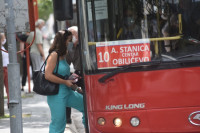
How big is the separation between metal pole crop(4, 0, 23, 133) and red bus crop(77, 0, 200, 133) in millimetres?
847

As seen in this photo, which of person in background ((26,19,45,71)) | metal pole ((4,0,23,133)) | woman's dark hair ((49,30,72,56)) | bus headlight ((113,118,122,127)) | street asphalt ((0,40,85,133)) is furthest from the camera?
person in background ((26,19,45,71))

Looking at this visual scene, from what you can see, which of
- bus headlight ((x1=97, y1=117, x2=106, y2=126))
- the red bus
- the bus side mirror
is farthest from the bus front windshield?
bus headlight ((x1=97, y1=117, x2=106, y2=126))

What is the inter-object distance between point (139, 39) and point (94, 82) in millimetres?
686

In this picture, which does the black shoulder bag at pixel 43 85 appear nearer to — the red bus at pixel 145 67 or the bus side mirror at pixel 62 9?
the red bus at pixel 145 67

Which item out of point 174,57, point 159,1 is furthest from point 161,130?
point 159,1

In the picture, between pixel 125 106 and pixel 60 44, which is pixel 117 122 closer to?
pixel 125 106

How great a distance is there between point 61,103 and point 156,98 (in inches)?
59.7

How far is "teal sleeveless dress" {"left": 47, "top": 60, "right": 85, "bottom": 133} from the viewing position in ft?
23.7

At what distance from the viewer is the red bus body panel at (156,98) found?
243 inches

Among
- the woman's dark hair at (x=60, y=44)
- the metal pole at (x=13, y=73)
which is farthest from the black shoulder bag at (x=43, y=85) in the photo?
the metal pole at (x=13, y=73)

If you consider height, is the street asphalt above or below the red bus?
below

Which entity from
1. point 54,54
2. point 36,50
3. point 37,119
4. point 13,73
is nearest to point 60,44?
point 54,54

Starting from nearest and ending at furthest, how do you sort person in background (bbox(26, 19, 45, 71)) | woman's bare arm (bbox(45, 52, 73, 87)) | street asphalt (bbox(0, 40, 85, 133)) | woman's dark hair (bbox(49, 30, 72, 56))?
woman's bare arm (bbox(45, 52, 73, 87))
woman's dark hair (bbox(49, 30, 72, 56))
street asphalt (bbox(0, 40, 85, 133))
person in background (bbox(26, 19, 45, 71))

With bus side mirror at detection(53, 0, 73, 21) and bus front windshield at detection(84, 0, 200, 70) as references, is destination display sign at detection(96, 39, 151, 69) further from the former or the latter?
bus side mirror at detection(53, 0, 73, 21)
